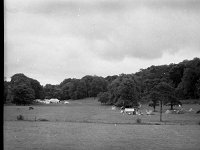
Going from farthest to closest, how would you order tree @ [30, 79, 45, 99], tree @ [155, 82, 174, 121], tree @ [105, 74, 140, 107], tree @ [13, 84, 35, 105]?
tree @ [30, 79, 45, 99] < tree @ [13, 84, 35, 105] < tree @ [105, 74, 140, 107] < tree @ [155, 82, 174, 121]

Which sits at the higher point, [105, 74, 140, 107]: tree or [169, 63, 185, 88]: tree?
[169, 63, 185, 88]: tree

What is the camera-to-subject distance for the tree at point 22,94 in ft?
275

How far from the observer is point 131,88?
255 ft

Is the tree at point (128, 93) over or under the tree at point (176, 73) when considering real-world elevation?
under

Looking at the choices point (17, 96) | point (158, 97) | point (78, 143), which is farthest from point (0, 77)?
point (17, 96)

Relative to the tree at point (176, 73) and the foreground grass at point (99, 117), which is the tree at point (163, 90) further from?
the tree at point (176, 73)

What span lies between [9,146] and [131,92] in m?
60.3

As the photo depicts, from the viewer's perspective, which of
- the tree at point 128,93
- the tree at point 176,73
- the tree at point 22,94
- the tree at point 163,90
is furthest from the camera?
the tree at point 176,73

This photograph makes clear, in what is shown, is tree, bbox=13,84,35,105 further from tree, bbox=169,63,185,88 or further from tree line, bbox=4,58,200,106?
tree, bbox=169,63,185,88

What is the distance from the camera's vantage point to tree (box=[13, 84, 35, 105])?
83750 millimetres

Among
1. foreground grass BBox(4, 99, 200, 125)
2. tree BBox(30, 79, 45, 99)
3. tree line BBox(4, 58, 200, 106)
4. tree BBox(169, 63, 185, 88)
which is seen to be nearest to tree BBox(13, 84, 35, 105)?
tree line BBox(4, 58, 200, 106)

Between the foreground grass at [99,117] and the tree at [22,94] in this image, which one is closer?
the foreground grass at [99,117]

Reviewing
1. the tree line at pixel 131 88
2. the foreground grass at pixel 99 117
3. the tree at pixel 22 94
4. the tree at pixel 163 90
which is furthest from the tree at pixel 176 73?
the tree at pixel 163 90

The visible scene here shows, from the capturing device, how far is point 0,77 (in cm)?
405
